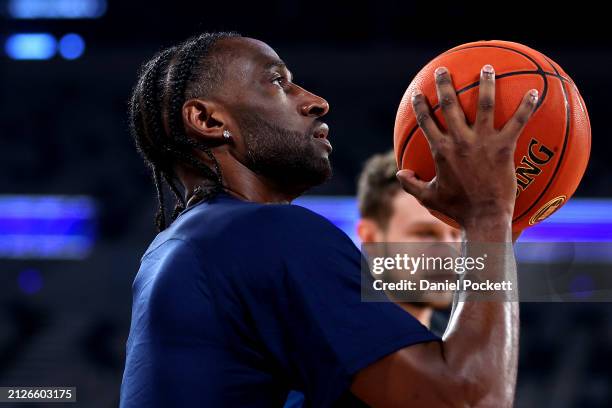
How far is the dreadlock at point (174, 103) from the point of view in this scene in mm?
Result: 2158

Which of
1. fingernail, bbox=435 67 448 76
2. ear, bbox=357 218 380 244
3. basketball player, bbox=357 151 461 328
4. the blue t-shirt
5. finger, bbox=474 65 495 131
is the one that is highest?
fingernail, bbox=435 67 448 76

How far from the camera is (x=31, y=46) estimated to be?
37.0 feet

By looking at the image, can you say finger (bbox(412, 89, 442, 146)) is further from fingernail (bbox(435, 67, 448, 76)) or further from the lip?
the lip

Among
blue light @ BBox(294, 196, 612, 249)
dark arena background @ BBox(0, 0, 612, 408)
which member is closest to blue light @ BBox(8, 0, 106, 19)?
dark arena background @ BBox(0, 0, 612, 408)

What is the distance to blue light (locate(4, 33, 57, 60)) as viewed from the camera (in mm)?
11203

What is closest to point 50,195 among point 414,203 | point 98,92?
point 98,92

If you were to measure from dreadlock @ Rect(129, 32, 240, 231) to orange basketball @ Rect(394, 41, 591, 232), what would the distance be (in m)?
0.51

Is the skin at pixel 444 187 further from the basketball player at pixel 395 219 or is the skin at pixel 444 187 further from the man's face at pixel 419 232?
the basketball player at pixel 395 219

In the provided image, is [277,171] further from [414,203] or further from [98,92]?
[98,92]

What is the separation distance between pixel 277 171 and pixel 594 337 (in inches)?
328

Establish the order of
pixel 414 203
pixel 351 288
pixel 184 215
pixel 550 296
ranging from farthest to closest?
pixel 550 296 < pixel 414 203 < pixel 184 215 < pixel 351 288

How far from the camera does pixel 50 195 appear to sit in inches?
422

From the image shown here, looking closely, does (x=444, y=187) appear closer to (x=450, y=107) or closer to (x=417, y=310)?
(x=450, y=107)

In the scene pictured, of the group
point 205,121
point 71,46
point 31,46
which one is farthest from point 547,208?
point 31,46
